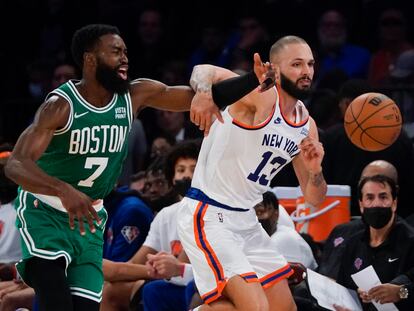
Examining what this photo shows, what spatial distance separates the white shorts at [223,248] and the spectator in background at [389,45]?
4.20 m

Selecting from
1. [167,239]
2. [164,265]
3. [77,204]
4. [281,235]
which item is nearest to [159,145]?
[167,239]

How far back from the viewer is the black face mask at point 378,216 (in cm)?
779

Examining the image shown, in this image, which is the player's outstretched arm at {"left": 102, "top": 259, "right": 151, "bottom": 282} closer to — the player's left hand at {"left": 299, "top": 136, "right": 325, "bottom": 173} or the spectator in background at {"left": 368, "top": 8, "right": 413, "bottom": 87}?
the player's left hand at {"left": 299, "top": 136, "right": 325, "bottom": 173}

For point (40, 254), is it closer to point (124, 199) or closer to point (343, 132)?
point (124, 199)

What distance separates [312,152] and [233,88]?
2.69 feet

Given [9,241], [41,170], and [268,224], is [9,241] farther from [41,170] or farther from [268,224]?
[41,170]

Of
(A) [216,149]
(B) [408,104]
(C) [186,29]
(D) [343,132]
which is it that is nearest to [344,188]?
(D) [343,132]

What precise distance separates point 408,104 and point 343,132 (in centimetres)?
101

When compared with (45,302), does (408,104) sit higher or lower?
higher

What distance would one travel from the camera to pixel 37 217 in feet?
20.7

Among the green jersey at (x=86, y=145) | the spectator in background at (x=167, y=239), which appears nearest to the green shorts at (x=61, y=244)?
the green jersey at (x=86, y=145)

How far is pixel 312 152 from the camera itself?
678cm

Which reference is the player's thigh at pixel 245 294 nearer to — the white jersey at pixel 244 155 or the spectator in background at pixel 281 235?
the white jersey at pixel 244 155

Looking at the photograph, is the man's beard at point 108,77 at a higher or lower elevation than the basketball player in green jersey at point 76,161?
higher
